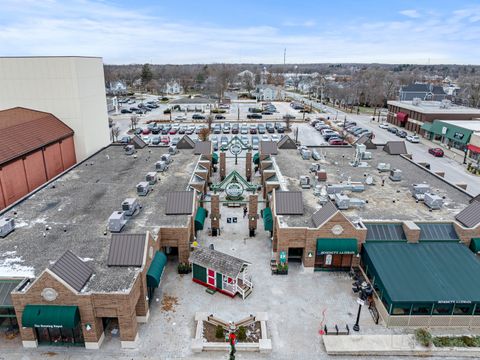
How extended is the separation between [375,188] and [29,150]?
123 ft

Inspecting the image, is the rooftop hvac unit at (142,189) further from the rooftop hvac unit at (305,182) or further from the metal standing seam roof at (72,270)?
the rooftop hvac unit at (305,182)

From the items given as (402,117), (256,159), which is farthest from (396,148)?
(402,117)

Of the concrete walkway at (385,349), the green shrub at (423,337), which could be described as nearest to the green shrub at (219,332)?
the concrete walkway at (385,349)

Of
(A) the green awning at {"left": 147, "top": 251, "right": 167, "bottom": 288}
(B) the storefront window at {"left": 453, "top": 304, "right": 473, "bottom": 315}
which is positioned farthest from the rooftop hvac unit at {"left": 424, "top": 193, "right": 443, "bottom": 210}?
(A) the green awning at {"left": 147, "top": 251, "right": 167, "bottom": 288}

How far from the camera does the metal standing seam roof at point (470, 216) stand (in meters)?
28.9

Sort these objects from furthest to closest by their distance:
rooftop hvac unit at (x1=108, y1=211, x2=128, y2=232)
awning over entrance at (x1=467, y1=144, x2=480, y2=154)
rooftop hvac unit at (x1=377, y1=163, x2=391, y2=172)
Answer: awning over entrance at (x1=467, y1=144, x2=480, y2=154)
rooftop hvac unit at (x1=377, y1=163, x2=391, y2=172)
rooftop hvac unit at (x1=108, y1=211, x2=128, y2=232)

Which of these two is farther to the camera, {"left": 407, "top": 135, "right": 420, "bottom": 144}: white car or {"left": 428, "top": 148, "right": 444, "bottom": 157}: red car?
{"left": 407, "top": 135, "right": 420, "bottom": 144}: white car

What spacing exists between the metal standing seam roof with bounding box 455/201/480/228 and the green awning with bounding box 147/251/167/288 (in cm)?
2456

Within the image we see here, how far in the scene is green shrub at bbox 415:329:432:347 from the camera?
855 inches

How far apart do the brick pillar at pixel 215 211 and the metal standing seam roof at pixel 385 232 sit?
13.4m

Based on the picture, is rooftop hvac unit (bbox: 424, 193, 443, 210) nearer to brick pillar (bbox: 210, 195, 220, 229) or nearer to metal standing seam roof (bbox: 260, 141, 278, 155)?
brick pillar (bbox: 210, 195, 220, 229)

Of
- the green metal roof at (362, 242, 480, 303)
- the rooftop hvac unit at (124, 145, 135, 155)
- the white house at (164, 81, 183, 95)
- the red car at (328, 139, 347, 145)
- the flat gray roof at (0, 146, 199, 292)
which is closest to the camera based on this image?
the green metal roof at (362, 242, 480, 303)

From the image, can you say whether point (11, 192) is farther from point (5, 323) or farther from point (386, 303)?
point (386, 303)

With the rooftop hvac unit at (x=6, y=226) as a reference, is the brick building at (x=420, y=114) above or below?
above
